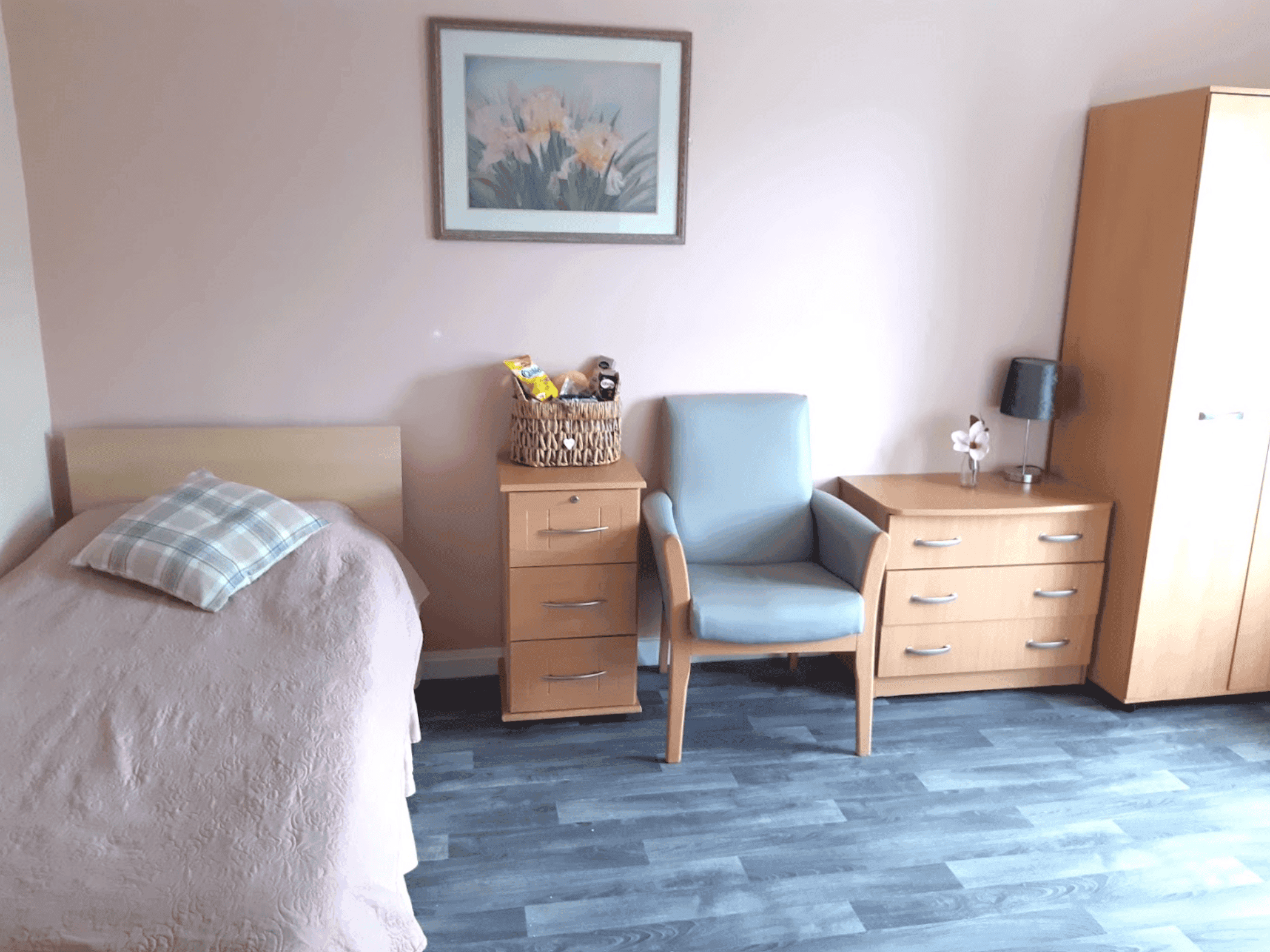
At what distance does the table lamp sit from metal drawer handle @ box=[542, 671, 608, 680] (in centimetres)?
158

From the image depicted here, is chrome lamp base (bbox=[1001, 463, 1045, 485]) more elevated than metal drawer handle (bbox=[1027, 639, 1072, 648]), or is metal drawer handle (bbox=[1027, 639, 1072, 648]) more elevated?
chrome lamp base (bbox=[1001, 463, 1045, 485])

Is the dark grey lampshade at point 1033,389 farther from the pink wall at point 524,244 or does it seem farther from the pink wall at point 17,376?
the pink wall at point 17,376

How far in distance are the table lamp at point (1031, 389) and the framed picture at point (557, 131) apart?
122cm

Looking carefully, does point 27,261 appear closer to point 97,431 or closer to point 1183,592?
point 97,431

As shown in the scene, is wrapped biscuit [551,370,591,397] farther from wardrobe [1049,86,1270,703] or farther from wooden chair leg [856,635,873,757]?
wardrobe [1049,86,1270,703]

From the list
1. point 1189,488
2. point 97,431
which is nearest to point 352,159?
point 97,431

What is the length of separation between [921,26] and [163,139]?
229 cm

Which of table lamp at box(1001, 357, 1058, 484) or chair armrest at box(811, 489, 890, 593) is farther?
table lamp at box(1001, 357, 1058, 484)

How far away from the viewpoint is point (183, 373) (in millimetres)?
2752

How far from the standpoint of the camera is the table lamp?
9.76 feet

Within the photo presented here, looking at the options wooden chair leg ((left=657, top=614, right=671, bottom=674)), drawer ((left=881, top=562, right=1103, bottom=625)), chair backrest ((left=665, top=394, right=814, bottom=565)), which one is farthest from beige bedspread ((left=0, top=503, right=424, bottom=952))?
drawer ((left=881, top=562, right=1103, bottom=625))

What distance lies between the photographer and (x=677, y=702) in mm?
2551

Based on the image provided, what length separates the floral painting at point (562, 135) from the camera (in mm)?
2707

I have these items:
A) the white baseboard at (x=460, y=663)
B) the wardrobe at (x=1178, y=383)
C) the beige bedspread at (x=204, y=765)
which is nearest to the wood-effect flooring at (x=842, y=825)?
the white baseboard at (x=460, y=663)
